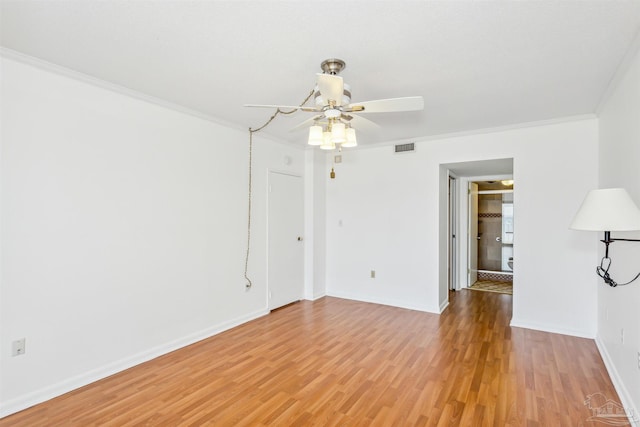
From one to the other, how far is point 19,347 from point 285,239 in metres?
2.97

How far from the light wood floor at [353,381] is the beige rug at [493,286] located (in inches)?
77.3

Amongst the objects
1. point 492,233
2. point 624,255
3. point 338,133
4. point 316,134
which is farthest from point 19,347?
point 492,233

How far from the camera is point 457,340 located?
3428 millimetres

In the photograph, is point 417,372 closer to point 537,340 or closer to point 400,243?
point 537,340

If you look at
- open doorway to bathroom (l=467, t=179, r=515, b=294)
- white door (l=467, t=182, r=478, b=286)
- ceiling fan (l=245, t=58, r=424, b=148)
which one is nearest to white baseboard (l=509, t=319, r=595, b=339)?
white door (l=467, t=182, r=478, b=286)

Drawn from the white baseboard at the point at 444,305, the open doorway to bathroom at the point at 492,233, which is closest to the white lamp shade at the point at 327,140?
the white baseboard at the point at 444,305

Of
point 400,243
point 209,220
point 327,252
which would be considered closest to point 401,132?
point 400,243

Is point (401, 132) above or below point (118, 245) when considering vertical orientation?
above

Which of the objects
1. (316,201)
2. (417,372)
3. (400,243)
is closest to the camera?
(417,372)

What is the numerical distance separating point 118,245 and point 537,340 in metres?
4.26

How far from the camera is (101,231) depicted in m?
2.66

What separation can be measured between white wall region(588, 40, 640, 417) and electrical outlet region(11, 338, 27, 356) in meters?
4.05

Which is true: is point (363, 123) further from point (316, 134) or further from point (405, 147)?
point (405, 147)

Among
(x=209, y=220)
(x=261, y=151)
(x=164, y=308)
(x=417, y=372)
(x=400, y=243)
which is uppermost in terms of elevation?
(x=261, y=151)
